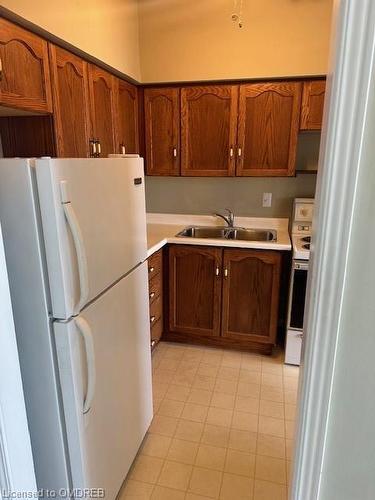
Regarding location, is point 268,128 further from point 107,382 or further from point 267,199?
point 107,382

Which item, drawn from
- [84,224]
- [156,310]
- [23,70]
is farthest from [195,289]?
[23,70]

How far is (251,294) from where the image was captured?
2.63 meters

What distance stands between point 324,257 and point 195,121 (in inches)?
92.4

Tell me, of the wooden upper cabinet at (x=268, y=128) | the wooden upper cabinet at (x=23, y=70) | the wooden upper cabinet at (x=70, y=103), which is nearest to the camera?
the wooden upper cabinet at (x=23, y=70)

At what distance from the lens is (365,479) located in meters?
0.79

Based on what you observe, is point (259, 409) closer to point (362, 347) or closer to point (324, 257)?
point (362, 347)

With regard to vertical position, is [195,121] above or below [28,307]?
above

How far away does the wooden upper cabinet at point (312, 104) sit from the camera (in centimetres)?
251

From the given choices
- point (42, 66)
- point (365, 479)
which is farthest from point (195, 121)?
point (365, 479)

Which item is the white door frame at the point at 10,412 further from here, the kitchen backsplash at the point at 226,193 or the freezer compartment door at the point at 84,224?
the kitchen backsplash at the point at 226,193

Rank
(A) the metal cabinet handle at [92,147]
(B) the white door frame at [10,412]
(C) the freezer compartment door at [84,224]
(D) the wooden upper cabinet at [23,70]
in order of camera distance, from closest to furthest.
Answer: (B) the white door frame at [10,412] → (C) the freezer compartment door at [84,224] → (D) the wooden upper cabinet at [23,70] → (A) the metal cabinet handle at [92,147]

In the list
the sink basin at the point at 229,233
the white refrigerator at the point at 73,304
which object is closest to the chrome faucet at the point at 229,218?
the sink basin at the point at 229,233

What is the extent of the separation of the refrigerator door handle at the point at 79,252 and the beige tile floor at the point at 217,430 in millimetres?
1078

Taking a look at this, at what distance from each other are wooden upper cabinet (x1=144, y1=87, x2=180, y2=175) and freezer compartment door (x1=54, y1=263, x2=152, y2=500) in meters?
1.42
